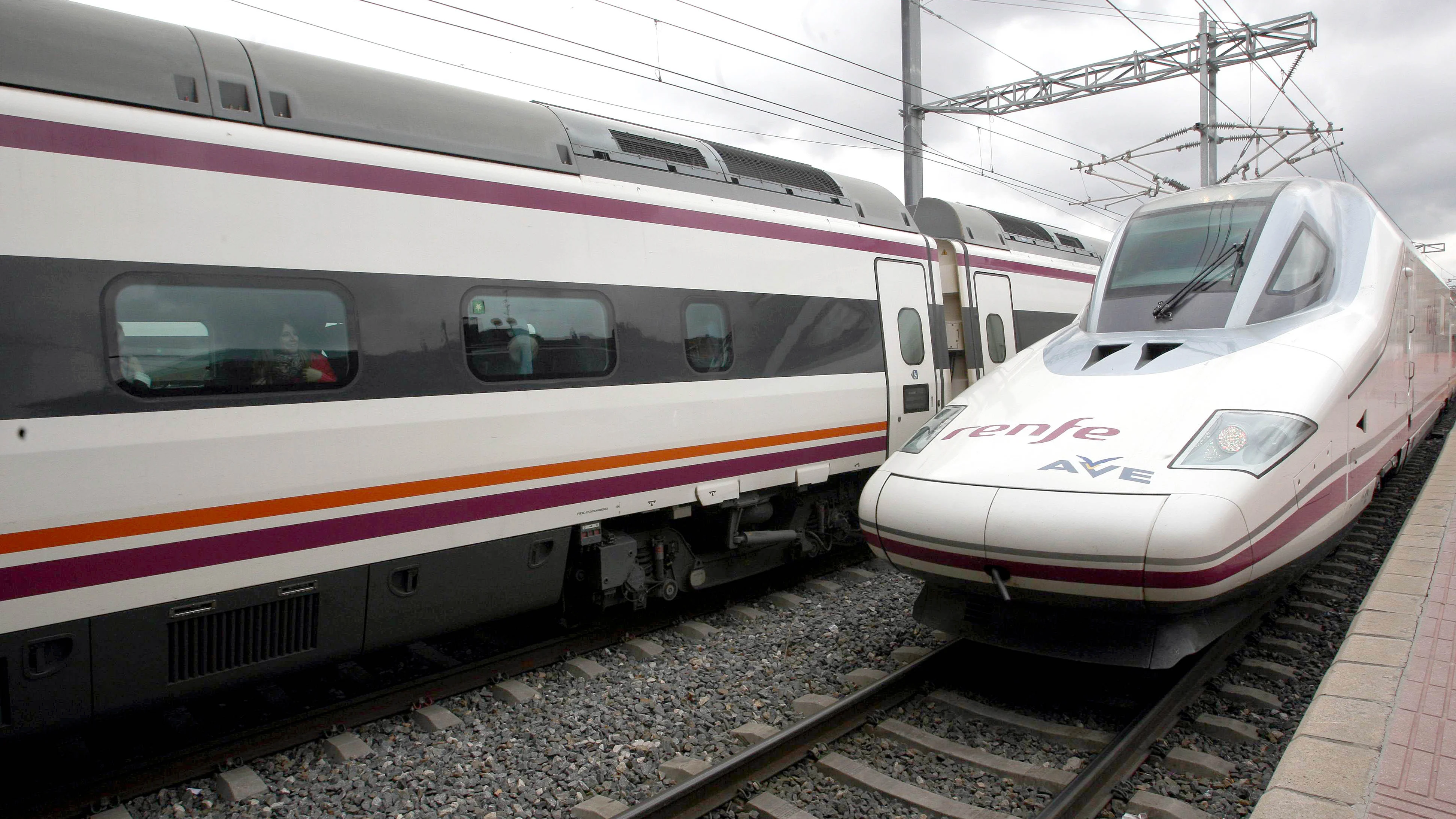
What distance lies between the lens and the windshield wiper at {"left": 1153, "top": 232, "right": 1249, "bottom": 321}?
520 cm

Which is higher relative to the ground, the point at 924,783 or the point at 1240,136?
the point at 1240,136

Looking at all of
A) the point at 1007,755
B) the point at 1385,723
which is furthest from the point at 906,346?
the point at 1385,723

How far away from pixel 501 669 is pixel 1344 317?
5226mm

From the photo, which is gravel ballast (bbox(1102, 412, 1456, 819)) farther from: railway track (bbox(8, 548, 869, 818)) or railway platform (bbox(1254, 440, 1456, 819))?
railway track (bbox(8, 548, 869, 818))

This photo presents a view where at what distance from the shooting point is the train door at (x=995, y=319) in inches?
332

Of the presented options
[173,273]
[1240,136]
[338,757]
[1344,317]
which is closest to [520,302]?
[173,273]

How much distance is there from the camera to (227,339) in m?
3.69

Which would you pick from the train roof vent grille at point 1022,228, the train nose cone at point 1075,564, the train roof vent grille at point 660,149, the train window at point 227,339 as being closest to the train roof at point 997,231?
the train roof vent grille at point 1022,228

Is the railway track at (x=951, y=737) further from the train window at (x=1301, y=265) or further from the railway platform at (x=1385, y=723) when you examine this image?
the train window at (x=1301, y=265)

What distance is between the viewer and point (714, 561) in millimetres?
6156

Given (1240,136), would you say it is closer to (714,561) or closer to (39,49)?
(714,561)

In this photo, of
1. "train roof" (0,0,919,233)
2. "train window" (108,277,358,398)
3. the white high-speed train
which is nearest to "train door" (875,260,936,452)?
"train roof" (0,0,919,233)

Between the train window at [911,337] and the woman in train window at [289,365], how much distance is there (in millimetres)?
4745

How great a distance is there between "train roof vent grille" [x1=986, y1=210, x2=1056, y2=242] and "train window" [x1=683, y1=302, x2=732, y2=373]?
463 centimetres
